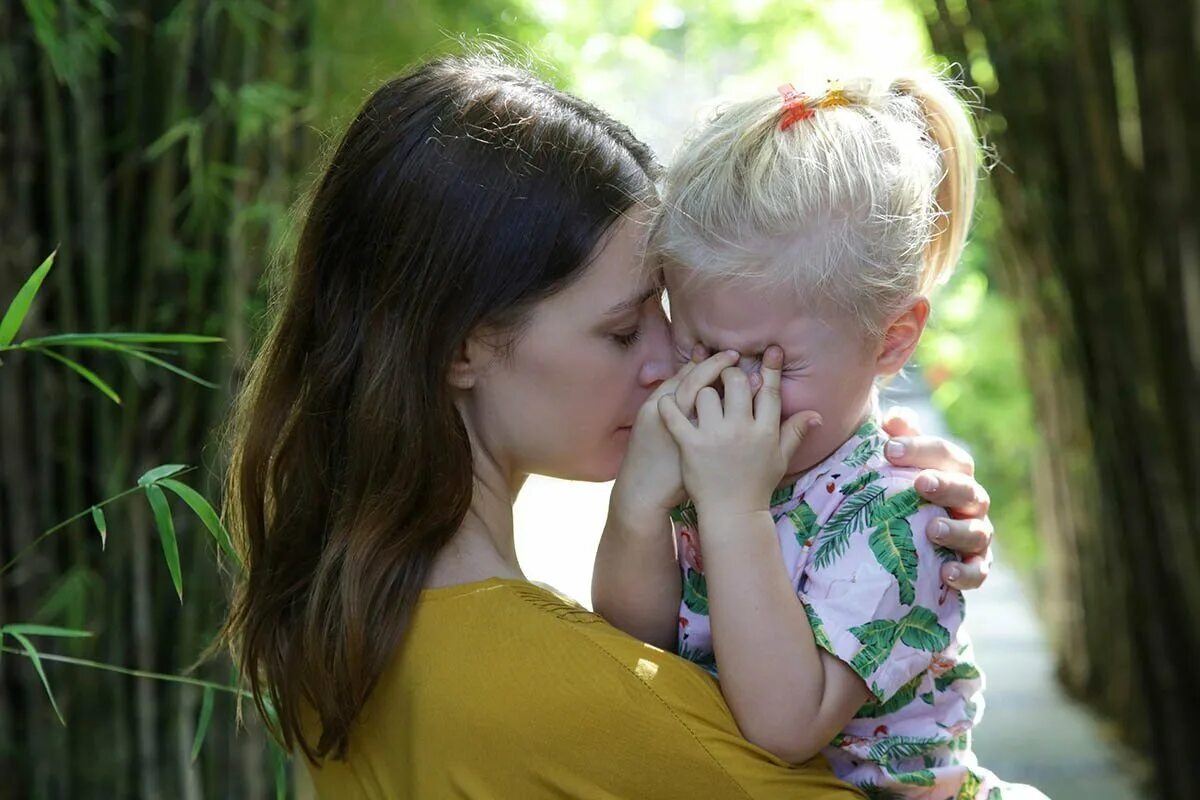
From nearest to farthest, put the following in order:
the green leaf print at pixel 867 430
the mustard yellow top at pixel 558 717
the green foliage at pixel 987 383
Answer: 1. the mustard yellow top at pixel 558 717
2. the green leaf print at pixel 867 430
3. the green foliage at pixel 987 383

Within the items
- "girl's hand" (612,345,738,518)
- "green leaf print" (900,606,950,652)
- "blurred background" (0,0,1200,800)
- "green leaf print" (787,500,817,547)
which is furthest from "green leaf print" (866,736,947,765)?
"blurred background" (0,0,1200,800)

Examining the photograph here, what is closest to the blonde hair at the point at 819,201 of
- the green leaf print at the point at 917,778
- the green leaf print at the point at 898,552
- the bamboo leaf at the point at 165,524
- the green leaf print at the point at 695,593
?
the green leaf print at the point at 898,552

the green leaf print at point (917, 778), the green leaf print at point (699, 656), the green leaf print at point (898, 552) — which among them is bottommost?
the green leaf print at point (917, 778)

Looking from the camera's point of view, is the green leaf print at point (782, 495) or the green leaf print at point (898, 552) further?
the green leaf print at point (782, 495)

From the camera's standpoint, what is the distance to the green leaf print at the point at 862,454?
1532 mm

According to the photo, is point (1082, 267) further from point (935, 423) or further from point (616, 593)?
point (935, 423)

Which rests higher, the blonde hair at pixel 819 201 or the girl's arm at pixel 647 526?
the blonde hair at pixel 819 201

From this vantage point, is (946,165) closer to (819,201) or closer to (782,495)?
(819,201)

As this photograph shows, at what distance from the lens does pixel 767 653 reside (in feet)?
4.56

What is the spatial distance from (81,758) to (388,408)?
1188mm

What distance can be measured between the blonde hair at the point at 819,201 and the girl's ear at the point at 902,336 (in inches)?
0.8

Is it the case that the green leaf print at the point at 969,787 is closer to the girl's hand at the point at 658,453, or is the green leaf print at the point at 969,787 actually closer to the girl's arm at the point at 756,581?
the girl's arm at the point at 756,581

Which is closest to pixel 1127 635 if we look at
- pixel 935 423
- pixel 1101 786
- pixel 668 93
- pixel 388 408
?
pixel 1101 786

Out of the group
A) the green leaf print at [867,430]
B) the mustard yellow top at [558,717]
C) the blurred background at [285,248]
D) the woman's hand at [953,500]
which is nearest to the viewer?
the mustard yellow top at [558,717]
